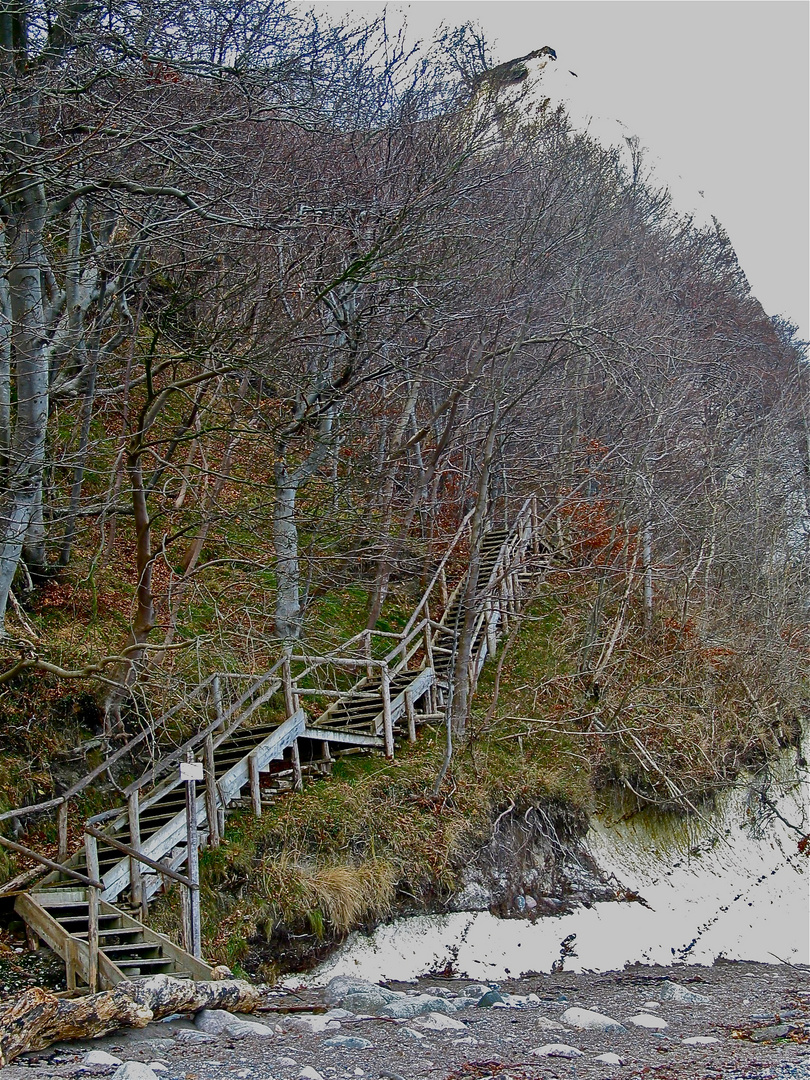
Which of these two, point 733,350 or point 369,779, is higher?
point 733,350

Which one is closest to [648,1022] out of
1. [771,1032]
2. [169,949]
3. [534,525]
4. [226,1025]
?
[771,1032]

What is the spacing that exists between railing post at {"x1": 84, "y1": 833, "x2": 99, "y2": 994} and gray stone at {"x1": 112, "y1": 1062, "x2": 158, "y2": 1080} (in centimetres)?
262

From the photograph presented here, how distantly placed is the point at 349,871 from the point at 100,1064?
543cm

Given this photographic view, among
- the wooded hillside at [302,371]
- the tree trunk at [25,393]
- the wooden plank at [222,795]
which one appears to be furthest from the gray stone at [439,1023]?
the tree trunk at [25,393]

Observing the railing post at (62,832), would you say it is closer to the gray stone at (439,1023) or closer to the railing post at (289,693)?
the railing post at (289,693)

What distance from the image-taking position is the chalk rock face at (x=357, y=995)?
9789 mm

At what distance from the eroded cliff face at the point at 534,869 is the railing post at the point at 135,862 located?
166 inches

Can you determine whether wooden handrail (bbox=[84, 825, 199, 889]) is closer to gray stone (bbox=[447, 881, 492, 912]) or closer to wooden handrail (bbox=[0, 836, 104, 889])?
wooden handrail (bbox=[0, 836, 104, 889])

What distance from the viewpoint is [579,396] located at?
20.6 meters

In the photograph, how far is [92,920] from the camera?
9.02m

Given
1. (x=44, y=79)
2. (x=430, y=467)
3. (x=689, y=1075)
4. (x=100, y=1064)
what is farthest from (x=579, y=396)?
(x=100, y=1064)

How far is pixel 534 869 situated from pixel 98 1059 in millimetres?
8369

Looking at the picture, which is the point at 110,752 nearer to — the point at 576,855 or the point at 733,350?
the point at 576,855

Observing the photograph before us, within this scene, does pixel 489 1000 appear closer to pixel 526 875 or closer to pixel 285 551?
pixel 526 875
